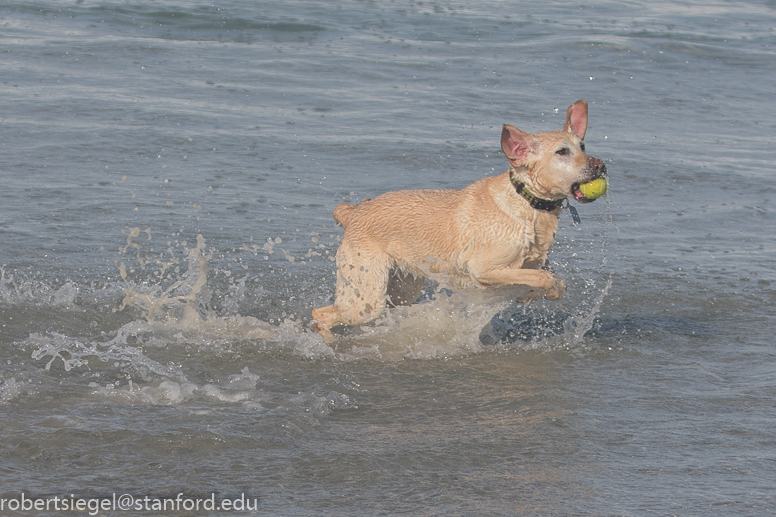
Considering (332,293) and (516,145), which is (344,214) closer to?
(332,293)

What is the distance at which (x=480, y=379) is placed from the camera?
6.41m

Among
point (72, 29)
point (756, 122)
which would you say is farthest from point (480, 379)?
point (72, 29)

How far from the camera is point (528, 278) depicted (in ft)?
20.6

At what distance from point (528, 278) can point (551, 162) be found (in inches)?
31.3

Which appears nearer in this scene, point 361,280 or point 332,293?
point 361,280

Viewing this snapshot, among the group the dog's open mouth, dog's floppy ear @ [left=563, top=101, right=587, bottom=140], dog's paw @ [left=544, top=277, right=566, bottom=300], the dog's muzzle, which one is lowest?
dog's paw @ [left=544, top=277, right=566, bottom=300]

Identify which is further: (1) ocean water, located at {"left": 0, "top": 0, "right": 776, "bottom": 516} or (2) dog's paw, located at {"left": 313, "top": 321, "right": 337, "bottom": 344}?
(2) dog's paw, located at {"left": 313, "top": 321, "right": 337, "bottom": 344}

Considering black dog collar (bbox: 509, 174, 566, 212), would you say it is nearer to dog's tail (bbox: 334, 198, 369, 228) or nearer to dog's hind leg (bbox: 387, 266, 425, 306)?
dog's hind leg (bbox: 387, 266, 425, 306)

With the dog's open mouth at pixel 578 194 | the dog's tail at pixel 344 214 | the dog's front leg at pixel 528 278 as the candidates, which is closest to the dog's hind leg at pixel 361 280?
the dog's tail at pixel 344 214

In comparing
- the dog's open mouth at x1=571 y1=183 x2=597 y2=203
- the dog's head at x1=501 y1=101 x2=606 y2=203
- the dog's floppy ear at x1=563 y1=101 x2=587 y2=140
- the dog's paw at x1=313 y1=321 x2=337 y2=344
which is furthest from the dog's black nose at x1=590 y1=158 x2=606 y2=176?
the dog's paw at x1=313 y1=321 x2=337 y2=344

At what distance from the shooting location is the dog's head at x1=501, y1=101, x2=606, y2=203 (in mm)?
6016

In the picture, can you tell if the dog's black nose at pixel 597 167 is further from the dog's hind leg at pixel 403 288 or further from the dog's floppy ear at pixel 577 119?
the dog's hind leg at pixel 403 288

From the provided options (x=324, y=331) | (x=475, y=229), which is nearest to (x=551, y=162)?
(x=475, y=229)

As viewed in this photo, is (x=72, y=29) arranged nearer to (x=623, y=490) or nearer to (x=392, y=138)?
(x=392, y=138)
